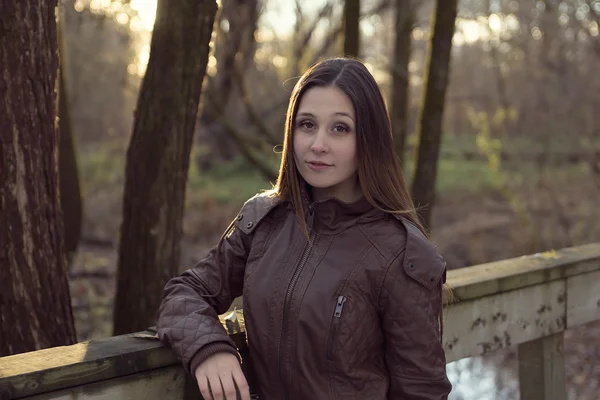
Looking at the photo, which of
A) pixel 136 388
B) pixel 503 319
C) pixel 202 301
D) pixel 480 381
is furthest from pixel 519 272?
pixel 480 381

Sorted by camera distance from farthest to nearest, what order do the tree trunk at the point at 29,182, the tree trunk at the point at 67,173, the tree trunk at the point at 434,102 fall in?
1. the tree trunk at the point at 67,173
2. the tree trunk at the point at 434,102
3. the tree trunk at the point at 29,182

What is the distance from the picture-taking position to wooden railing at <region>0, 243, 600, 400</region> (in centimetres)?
192

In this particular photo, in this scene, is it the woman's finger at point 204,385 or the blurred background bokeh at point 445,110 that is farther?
the blurred background bokeh at point 445,110

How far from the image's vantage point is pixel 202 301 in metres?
2.22

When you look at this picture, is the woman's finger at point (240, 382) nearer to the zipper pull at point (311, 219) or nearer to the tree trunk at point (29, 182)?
the zipper pull at point (311, 219)

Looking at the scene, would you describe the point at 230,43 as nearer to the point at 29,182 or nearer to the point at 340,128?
the point at 29,182

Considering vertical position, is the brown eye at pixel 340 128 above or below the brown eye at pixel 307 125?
below

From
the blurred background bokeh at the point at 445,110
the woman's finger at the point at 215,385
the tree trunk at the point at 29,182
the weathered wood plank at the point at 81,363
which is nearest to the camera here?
the weathered wood plank at the point at 81,363

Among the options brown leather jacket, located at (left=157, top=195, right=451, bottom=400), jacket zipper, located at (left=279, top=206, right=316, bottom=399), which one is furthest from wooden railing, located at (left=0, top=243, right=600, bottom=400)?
jacket zipper, located at (left=279, top=206, right=316, bottom=399)

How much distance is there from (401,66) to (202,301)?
5.19 metres

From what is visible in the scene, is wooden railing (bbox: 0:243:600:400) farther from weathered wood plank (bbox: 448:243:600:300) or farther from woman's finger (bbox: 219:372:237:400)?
woman's finger (bbox: 219:372:237:400)

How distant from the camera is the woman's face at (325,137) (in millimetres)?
2217

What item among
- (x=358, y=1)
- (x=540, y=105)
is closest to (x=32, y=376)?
(x=358, y=1)

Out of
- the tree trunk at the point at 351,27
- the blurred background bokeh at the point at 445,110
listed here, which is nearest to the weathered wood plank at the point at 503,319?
the tree trunk at the point at 351,27
